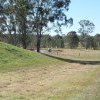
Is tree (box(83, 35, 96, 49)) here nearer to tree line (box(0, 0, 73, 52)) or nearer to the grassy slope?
tree line (box(0, 0, 73, 52))

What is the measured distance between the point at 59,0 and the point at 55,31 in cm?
621

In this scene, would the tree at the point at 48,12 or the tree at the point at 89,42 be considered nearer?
the tree at the point at 48,12

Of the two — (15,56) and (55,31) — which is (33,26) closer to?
(55,31)

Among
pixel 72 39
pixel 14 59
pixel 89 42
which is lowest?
pixel 14 59

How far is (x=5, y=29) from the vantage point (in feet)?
271

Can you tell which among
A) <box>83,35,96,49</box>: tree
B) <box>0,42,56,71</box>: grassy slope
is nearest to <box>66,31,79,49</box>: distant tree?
<box>83,35,96,49</box>: tree

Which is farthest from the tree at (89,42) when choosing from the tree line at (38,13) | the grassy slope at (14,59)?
the grassy slope at (14,59)

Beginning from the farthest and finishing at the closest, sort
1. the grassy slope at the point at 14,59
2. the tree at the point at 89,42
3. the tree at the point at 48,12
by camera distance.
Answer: the tree at the point at 89,42 → the tree at the point at 48,12 → the grassy slope at the point at 14,59

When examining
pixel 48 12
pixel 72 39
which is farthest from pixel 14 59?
pixel 72 39

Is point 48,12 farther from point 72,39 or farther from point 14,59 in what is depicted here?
point 72,39

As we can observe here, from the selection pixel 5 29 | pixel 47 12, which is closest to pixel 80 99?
pixel 47 12

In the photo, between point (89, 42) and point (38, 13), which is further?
point (89, 42)

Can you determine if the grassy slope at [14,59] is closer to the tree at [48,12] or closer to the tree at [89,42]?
the tree at [48,12]

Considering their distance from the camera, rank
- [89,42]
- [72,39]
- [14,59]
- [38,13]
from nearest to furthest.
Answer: [14,59] < [38,13] < [72,39] < [89,42]
